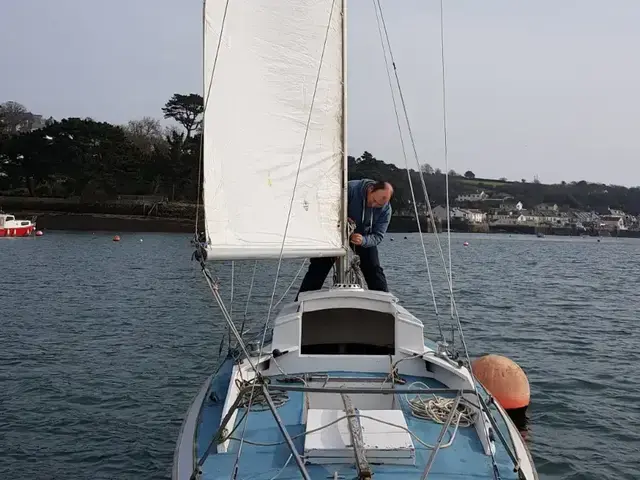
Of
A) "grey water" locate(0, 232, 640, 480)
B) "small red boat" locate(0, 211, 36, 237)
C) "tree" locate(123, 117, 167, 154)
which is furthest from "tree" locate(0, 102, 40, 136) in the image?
"grey water" locate(0, 232, 640, 480)

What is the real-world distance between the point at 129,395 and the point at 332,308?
5.91 m

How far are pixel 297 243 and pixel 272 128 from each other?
1.49 metres

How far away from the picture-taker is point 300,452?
248 inches

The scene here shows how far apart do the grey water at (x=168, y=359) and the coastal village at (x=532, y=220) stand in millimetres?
134628

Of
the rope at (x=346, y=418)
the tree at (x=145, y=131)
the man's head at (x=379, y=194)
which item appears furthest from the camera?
the tree at (x=145, y=131)

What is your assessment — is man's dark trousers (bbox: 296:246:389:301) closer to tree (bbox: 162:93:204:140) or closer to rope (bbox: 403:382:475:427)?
rope (bbox: 403:382:475:427)

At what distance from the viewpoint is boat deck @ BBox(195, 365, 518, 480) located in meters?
5.95

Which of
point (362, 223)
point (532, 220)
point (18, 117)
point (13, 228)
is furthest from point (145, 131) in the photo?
point (362, 223)

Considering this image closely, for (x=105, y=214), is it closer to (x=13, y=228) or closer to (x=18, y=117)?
(x=13, y=228)

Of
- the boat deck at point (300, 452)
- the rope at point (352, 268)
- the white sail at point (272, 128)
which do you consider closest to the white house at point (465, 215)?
the rope at point (352, 268)

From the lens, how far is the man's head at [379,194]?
9.98 meters

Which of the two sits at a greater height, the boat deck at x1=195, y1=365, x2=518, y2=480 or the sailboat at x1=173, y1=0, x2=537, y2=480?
the sailboat at x1=173, y1=0, x2=537, y2=480

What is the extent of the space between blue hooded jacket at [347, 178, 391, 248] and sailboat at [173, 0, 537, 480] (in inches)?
26.1

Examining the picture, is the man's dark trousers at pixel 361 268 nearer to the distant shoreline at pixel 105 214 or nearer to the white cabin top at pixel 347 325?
the white cabin top at pixel 347 325
